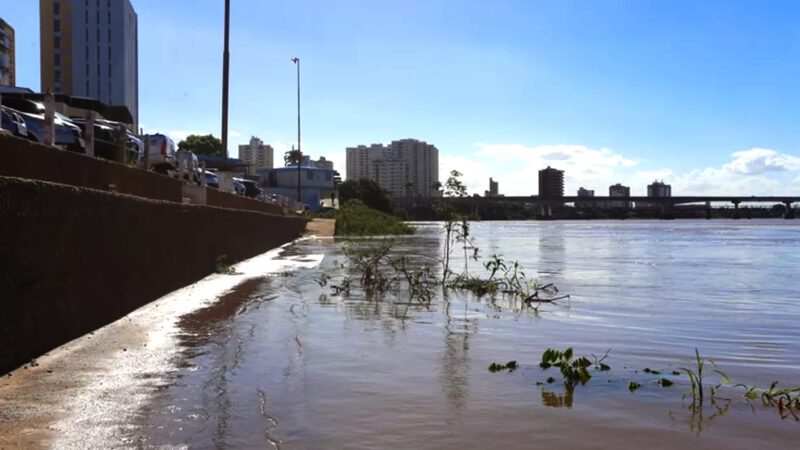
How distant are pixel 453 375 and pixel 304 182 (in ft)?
328

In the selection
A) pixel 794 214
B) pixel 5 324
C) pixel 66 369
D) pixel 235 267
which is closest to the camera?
pixel 5 324

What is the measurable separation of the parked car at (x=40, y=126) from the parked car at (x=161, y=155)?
6576mm

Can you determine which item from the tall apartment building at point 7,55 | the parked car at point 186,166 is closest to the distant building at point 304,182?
the tall apartment building at point 7,55

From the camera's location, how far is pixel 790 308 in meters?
12.7

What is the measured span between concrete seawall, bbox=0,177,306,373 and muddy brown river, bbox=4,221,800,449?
3.36 ft

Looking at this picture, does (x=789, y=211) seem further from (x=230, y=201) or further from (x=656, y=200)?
(x=230, y=201)

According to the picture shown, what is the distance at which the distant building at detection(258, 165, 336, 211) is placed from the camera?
344 feet

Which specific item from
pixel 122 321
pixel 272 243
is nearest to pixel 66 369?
pixel 122 321

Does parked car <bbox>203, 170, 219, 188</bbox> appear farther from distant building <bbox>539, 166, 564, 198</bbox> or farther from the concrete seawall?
distant building <bbox>539, 166, 564, 198</bbox>

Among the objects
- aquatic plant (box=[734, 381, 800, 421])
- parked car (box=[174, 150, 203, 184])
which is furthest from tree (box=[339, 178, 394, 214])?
aquatic plant (box=[734, 381, 800, 421])

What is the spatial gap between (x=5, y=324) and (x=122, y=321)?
3338mm

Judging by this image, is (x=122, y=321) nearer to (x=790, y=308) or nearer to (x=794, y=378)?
(x=794, y=378)

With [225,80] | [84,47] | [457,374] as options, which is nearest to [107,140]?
[457,374]

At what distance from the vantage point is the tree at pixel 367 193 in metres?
119
